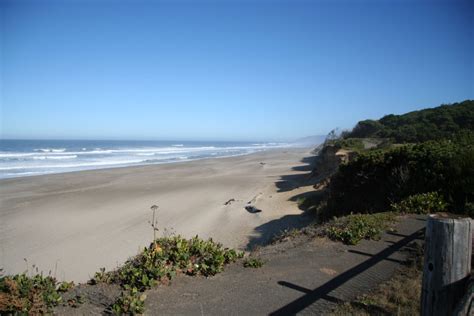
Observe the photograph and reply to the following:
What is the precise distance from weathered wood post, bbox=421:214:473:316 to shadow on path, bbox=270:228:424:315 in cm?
196

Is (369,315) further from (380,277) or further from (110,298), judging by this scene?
(110,298)

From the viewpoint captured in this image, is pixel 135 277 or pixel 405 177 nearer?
pixel 135 277

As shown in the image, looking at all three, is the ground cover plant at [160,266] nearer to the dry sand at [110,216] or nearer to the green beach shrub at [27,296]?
the green beach shrub at [27,296]

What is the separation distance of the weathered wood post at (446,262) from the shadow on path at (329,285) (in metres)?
1.96

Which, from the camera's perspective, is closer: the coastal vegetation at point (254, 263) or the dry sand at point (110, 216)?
the coastal vegetation at point (254, 263)

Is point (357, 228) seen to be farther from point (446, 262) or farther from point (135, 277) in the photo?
point (446, 262)

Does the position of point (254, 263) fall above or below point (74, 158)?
above

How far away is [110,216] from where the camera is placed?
49.2ft

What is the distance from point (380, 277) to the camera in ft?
15.3

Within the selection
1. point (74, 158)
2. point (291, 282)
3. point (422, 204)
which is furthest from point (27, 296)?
point (74, 158)

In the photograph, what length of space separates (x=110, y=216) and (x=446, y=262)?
14980 millimetres

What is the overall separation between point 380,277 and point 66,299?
4357 millimetres

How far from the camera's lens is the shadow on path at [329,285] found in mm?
3951

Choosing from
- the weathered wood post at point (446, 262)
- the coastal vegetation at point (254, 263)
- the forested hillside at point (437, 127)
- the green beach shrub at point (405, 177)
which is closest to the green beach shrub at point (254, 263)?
the coastal vegetation at point (254, 263)
